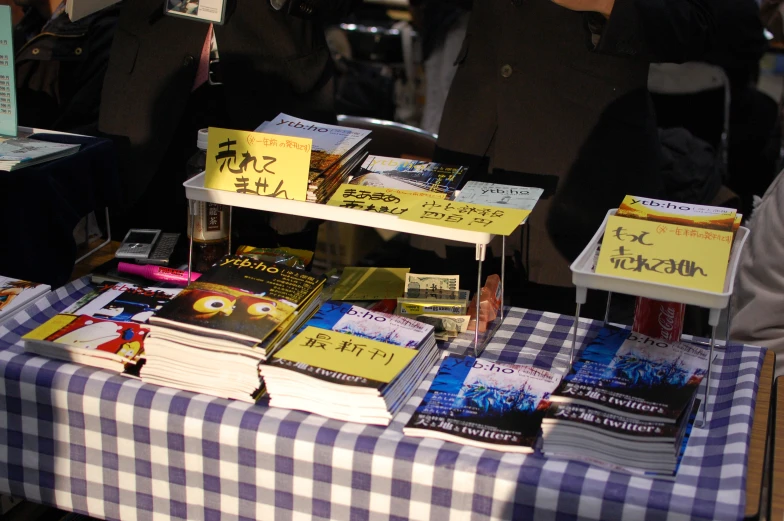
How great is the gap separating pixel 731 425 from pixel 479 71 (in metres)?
1.17

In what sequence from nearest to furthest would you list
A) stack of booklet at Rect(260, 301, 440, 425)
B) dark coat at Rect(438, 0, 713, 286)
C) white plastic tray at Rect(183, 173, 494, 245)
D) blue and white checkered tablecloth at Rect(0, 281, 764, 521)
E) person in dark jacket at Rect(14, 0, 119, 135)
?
blue and white checkered tablecloth at Rect(0, 281, 764, 521), stack of booklet at Rect(260, 301, 440, 425), white plastic tray at Rect(183, 173, 494, 245), dark coat at Rect(438, 0, 713, 286), person in dark jacket at Rect(14, 0, 119, 135)

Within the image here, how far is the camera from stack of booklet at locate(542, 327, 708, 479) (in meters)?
1.14

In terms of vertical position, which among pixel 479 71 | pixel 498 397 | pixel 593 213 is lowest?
pixel 498 397

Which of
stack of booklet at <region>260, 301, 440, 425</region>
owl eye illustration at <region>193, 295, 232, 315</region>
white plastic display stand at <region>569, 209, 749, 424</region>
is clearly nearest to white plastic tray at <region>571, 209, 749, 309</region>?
white plastic display stand at <region>569, 209, 749, 424</region>

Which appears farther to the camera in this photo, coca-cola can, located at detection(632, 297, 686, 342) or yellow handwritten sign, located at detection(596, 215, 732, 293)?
coca-cola can, located at detection(632, 297, 686, 342)

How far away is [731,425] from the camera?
125cm

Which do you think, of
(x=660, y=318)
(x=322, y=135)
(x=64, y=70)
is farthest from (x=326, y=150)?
(x=64, y=70)

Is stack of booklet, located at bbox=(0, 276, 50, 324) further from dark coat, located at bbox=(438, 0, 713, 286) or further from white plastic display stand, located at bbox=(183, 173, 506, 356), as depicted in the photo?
dark coat, located at bbox=(438, 0, 713, 286)

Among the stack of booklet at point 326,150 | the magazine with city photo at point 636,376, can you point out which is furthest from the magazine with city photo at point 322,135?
the magazine with city photo at point 636,376

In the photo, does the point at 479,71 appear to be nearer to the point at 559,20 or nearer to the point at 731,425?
the point at 559,20

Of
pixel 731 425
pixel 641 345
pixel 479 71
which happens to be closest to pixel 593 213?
pixel 479 71

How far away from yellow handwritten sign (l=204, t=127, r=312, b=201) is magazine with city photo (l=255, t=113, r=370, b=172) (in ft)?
0.27

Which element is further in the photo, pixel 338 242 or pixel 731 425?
pixel 338 242

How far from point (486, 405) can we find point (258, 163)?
24.8 inches
